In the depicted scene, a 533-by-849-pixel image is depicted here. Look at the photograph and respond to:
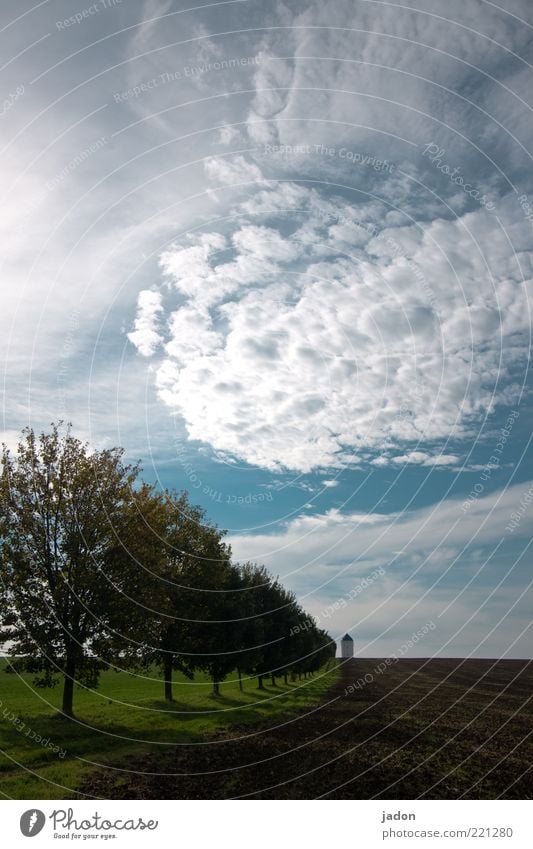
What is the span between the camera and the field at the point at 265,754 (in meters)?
21.0

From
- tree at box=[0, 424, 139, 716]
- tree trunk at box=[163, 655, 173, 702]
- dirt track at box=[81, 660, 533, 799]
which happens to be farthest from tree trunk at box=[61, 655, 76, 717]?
tree trunk at box=[163, 655, 173, 702]

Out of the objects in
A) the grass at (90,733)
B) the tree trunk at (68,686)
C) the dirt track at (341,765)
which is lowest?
the dirt track at (341,765)

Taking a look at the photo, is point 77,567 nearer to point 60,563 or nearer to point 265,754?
point 60,563

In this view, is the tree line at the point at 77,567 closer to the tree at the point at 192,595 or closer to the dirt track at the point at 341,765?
the tree at the point at 192,595

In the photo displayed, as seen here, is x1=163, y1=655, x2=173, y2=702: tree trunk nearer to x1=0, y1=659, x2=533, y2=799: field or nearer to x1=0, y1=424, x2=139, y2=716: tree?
x1=0, y1=659, x2=533, y2=799: field

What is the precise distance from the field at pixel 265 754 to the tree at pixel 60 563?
144 inches

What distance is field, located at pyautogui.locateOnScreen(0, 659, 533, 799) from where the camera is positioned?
21.0 meters

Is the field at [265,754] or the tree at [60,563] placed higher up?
the tree at [60,563]

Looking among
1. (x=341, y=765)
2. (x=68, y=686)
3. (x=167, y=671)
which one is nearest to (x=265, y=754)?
(x=341, y=765)

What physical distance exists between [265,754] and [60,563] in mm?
17526

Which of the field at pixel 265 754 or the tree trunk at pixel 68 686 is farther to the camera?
the tree trunk at pixel 68 686

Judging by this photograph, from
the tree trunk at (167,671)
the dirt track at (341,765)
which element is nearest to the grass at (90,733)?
the tree trunk at (167,671)

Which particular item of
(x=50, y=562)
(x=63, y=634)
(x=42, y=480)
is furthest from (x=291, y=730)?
(x=42, y=480)
